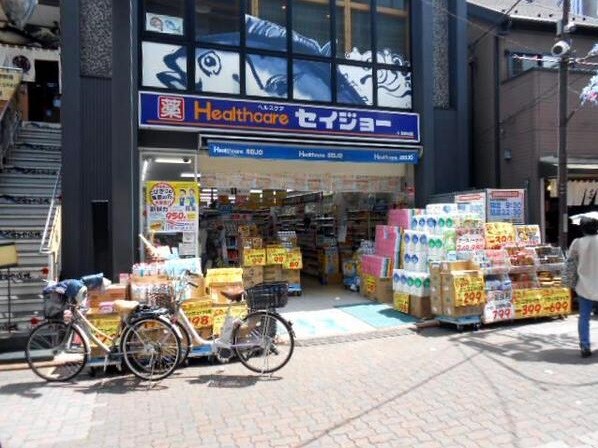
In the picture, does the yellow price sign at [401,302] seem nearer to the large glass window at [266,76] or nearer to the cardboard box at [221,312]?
the cardboard box at [221,312]

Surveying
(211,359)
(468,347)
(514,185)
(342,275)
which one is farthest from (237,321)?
(514,185)

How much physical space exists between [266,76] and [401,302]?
18.6 ft

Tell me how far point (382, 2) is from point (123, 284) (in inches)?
365

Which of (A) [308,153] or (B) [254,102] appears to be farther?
(A) [308,153]

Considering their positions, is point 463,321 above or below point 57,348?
below

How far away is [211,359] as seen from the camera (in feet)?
22.2

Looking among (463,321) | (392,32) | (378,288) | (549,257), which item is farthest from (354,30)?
(463,321)

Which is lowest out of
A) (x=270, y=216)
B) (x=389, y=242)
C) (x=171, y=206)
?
(x=389, y=242)

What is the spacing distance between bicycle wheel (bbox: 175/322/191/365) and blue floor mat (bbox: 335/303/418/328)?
364cm

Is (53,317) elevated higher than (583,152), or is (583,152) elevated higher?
(583,152)

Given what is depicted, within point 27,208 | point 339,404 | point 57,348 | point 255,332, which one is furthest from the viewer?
point 27,208

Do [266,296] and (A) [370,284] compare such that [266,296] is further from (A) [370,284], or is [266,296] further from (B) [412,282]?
(A) [370,284]

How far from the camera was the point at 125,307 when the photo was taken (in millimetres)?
6191

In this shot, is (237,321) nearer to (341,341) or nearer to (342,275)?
(341,341)
